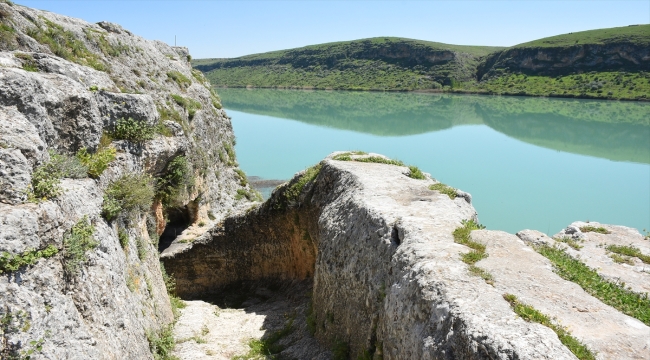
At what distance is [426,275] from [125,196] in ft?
25.7

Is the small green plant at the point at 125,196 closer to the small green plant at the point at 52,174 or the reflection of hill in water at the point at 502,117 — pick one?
the small green plant at the point at 52,174

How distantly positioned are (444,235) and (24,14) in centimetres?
1808

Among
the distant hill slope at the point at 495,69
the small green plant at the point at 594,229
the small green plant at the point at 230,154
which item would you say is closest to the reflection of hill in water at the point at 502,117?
the distant hill slope at the point at 495,69

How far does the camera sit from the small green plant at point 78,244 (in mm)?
7882

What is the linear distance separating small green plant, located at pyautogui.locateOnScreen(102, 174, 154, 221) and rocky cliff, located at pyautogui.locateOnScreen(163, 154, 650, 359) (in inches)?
207

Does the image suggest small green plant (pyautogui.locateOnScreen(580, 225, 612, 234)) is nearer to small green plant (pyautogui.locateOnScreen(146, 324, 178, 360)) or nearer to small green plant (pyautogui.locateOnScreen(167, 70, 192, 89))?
small green plant (pyautogui.locateOnScreen(146, 324, 178, 360))

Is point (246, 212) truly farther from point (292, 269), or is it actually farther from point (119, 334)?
point (119, 334)

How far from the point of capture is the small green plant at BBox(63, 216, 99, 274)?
7.88 metres

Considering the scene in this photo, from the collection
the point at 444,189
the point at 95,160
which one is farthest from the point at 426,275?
the point at 95,160

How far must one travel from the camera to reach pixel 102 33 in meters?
22.3

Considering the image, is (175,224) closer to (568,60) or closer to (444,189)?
(444,189)

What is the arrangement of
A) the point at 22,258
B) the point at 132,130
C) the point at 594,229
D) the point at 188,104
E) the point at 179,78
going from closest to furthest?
the point at 22,258, the point at 132,130, the point at 594,229, the point at 188,104, the point at 179,78

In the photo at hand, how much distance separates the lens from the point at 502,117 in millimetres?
87938

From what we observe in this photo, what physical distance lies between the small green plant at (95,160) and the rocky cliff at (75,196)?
0.11 feet
